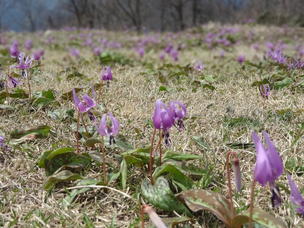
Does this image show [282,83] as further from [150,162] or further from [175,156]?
[150,162]

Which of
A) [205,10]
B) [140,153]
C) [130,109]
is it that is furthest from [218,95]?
[205,10]

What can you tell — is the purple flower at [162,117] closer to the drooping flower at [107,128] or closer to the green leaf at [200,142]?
the drooping flower at [107,128]

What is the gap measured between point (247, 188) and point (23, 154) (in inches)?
42.2

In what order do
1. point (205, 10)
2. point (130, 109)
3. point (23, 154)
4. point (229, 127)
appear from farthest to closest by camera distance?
1. point (205, 10)
2. point (130, 109)
3. point (229, 127)
4. point (23, 154)

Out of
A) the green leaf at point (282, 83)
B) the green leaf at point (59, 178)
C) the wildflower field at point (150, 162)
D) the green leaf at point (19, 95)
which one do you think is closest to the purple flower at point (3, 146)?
the wildflower field at point (150, 162)

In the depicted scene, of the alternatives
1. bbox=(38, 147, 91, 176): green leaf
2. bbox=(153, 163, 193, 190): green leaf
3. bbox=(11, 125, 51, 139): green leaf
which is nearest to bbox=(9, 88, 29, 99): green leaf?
bbox=(11, 125, 51, 139): green leaf

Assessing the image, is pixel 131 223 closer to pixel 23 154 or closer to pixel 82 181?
pixel 82 181

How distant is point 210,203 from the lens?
134 centimetres

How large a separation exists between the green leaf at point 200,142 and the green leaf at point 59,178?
657 mm

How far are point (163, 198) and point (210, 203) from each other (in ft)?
0.67

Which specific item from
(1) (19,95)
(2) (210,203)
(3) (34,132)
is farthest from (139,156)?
(1) (19,95)

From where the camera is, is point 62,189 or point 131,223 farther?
point 62,189

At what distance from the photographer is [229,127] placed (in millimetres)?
2336

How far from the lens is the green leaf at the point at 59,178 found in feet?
5.21
